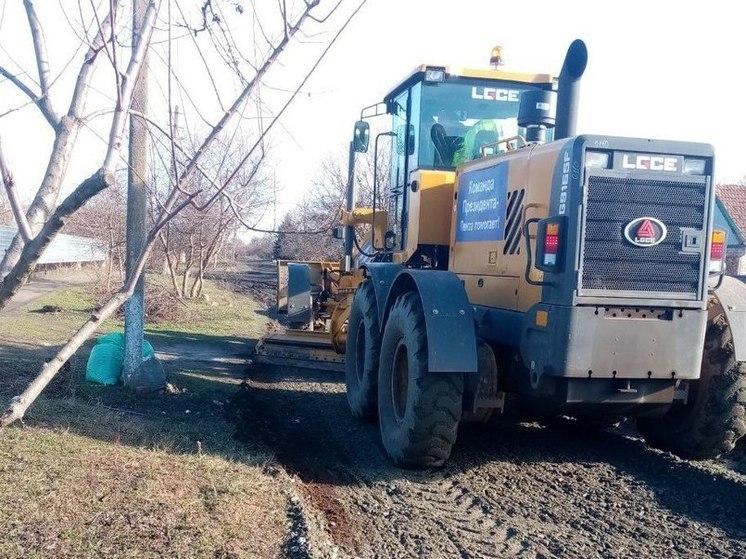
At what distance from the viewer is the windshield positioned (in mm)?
7875

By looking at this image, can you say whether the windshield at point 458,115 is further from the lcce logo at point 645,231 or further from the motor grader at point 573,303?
the lcce logo at point 645,231

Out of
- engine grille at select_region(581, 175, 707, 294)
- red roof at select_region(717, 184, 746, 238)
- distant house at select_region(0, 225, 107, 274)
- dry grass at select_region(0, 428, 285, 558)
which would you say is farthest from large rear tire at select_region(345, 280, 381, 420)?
red roof at select_region(717, 184, 746, 238)

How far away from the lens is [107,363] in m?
8.48

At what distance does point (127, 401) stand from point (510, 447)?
3849mm

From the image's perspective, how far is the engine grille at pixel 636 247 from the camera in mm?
5332

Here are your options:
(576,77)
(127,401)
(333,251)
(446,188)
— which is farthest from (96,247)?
(576,77)

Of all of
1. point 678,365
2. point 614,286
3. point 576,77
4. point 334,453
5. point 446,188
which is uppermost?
point 576,77

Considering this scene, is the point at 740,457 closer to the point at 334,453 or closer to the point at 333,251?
the point at 334,453

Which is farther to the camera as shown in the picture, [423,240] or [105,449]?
[423,240]

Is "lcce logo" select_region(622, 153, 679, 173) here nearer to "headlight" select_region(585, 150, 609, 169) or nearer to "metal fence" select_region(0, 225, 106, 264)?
"headlight" select_region(585, 150, 609, 169)

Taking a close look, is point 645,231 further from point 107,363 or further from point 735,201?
point 735,201

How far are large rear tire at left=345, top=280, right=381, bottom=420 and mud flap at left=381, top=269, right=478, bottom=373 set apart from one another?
1.43 m

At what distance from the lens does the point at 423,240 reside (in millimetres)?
7730

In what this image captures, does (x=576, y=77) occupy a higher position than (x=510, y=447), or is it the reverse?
(x=576, y=77)
